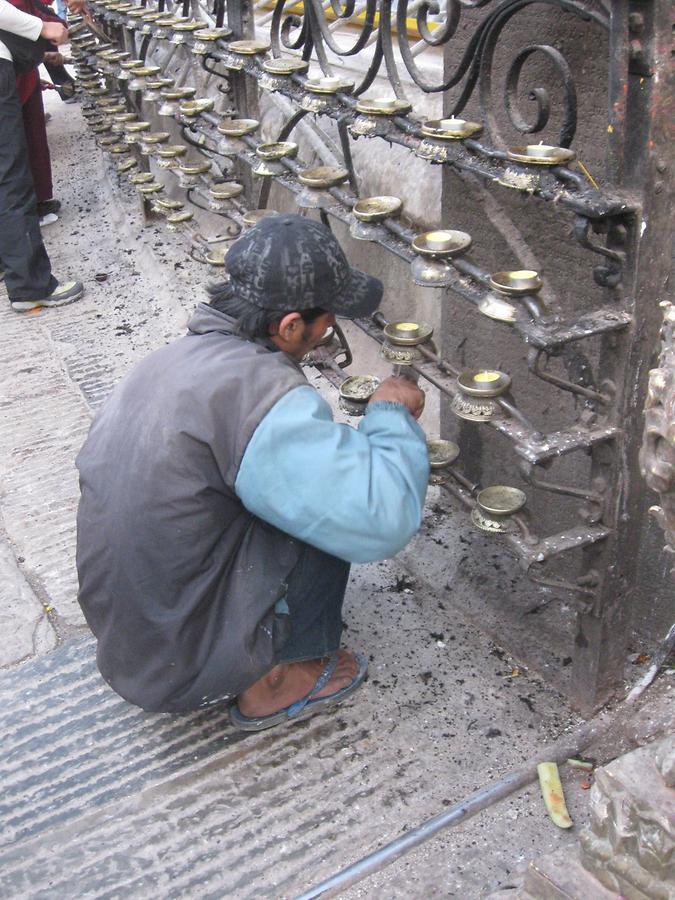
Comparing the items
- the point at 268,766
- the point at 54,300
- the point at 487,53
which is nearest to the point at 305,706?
the point at 268,766

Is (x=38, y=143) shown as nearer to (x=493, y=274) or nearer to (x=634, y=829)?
(x=493, y=274)

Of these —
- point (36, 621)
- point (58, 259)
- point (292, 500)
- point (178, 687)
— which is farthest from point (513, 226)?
point (58, 259)

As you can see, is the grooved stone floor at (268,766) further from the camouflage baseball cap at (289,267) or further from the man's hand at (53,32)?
the man's hand at (53,32)

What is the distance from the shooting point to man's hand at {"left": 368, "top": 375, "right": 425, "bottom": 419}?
91.7 inches

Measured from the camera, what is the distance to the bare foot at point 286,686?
253 centimetres

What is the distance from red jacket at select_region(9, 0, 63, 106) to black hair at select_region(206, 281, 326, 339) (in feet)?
A: 11.9

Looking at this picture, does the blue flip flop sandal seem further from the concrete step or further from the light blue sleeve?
the concrete step

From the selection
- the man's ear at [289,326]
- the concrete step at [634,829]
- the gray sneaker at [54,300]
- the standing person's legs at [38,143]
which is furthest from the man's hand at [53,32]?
the concrete step at [634,829]

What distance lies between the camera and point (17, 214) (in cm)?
503

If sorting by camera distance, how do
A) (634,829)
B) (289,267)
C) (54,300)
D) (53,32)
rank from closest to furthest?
(634,829) → (289,267) → (53,32) → (54,300)

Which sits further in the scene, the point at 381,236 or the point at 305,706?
the point at 305,706

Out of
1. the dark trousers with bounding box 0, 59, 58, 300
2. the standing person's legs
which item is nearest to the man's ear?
the dark trousers with bounding box 0, 59, 58, 300

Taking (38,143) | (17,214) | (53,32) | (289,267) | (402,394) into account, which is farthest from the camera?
(38,143)

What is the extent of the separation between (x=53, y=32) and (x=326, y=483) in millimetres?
3858
